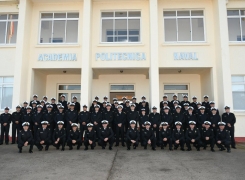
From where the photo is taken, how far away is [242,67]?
1285 centimetres

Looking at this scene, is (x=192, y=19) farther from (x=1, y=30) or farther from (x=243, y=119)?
(x=1, y=30)

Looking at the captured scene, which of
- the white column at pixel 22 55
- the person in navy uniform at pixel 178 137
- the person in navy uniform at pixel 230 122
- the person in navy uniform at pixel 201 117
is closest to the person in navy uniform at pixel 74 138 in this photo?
the person in navy uniform at pixel 178 137

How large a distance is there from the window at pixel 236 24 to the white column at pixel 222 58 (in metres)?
1.19

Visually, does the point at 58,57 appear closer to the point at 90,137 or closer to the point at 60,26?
the point at 60,26

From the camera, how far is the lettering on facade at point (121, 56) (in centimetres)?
1310

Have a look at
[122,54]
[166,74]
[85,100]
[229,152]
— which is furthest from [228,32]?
[85,100]

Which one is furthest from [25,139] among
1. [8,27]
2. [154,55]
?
[8,27]

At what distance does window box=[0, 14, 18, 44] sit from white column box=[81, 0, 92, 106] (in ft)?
14.3

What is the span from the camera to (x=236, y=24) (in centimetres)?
1352

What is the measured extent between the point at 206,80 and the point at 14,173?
1132 centimetres

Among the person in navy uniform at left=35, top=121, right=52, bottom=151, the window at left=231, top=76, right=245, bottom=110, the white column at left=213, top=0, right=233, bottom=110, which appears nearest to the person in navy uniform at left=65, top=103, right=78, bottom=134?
the person in navy uniform at left=35, top=121, right=52, bottom=151

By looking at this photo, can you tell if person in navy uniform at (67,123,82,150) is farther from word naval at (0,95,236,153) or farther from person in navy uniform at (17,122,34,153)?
person in navy uniform at (17,122,34,153)

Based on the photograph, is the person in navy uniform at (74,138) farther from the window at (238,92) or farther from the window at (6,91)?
the window at (238,92)

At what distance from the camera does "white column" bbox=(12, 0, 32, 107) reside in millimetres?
12484
